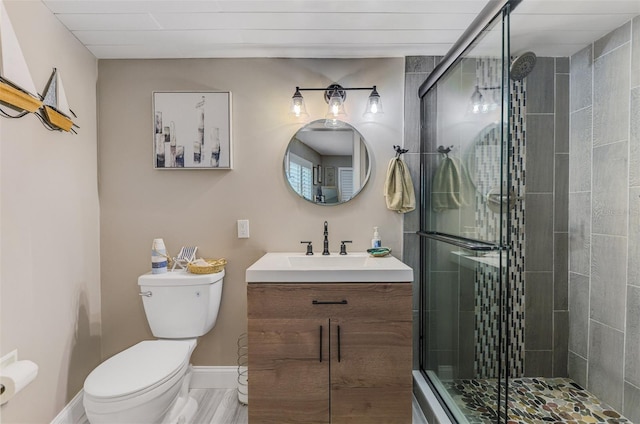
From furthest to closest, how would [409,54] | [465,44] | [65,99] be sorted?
[409,54], [65,99], [465,44]

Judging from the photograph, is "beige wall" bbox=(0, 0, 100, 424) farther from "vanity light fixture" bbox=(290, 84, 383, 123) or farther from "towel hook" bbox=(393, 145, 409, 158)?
"towel hook" bbox=(393, 145, 409, 158)

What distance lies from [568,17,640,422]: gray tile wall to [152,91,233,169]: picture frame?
221 centimetres

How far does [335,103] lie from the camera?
2.00 meters

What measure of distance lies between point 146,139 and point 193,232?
0.68 metres

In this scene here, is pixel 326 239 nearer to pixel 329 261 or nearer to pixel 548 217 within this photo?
pixel 329 261

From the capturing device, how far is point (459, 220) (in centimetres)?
154

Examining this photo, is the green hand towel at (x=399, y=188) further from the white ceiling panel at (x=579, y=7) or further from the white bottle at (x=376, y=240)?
the white ceiling panel at (x=579, y=7)

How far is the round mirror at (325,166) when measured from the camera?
2115 millimetres

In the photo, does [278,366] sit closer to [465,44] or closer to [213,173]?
[213,173]

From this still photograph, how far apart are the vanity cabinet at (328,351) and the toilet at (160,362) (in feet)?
1.32

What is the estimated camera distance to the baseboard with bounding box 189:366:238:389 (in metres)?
2.13

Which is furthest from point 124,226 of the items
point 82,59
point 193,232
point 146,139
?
point 82,59

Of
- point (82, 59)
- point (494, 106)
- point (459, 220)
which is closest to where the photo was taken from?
point (494, 106)

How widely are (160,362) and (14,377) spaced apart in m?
0.52
